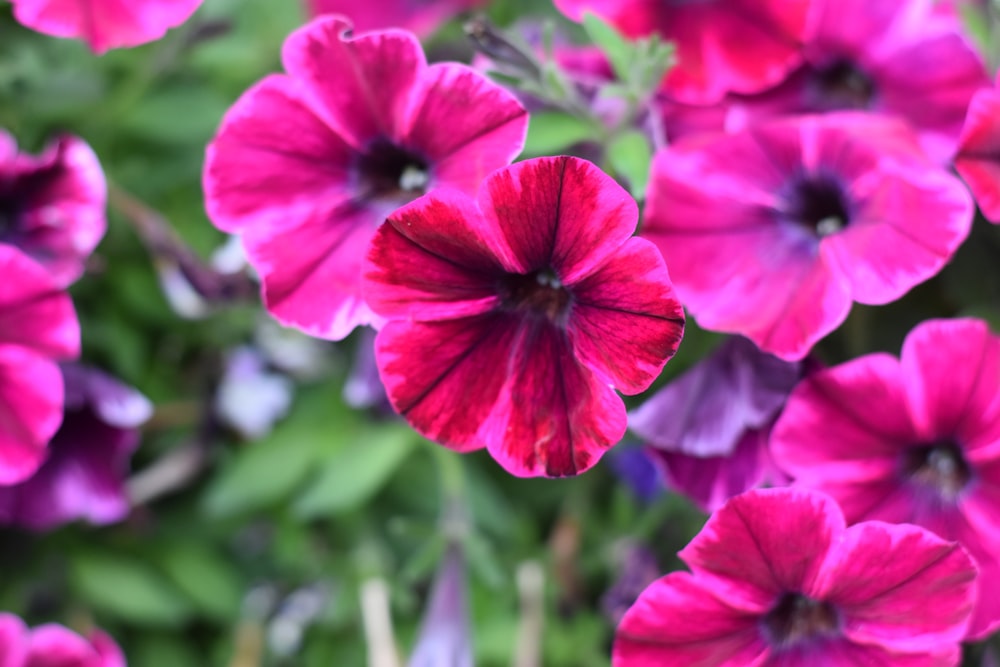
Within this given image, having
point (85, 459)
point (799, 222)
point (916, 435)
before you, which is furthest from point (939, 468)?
point (85, 459)

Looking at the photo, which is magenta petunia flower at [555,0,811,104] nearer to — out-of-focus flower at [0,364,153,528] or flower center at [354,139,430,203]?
flower center at [354,139,430,203]

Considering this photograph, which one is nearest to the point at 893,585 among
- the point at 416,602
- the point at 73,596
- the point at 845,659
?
the point at 845,659

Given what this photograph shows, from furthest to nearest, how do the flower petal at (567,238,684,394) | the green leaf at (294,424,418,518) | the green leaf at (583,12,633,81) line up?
1. the green leaf at (294,424,418,518)
2. the green leaf at (583,12,633,81)
3. the flower petal at (567,238,684,394)

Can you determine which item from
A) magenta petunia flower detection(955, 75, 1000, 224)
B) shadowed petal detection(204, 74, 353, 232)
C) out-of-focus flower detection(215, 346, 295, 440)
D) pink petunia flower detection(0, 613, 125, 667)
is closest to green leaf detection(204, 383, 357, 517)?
out-of-focus flower detection(215, 346, 295, 440)

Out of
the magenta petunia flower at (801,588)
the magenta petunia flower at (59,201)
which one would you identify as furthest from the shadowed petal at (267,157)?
the magenta petunia flower at (801,588)

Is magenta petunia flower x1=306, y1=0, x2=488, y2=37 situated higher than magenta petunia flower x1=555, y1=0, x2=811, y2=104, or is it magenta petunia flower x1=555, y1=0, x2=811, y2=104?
magenta petunia flower x1=555, y1=0, x2=811, y2=104

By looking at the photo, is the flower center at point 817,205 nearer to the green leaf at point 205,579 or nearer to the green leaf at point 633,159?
the green leaf at point 633,159

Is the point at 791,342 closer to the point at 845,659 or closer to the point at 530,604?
the point at 845,659
